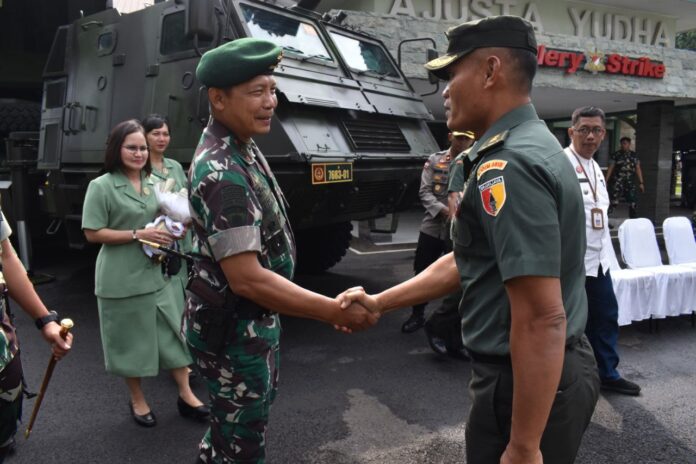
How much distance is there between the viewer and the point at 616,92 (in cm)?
1045

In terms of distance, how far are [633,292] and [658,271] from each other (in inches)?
13.5

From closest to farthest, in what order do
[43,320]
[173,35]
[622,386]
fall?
[43,320] → [622,386] → [173,35]

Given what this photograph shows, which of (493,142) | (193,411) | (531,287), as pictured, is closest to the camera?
(531,287)

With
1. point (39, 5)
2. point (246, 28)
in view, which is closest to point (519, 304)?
point (246, 28)

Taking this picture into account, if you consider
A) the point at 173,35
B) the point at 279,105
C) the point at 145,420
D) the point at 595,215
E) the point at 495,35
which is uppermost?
the point at 173,35

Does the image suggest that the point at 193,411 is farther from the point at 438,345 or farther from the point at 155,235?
the point at 438,345

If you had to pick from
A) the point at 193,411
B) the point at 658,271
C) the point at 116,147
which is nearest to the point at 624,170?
the point at 658,271

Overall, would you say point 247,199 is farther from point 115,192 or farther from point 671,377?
point 671,377

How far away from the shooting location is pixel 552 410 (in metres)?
1.29

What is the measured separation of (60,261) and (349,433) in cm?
592

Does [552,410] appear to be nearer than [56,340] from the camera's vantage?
Yes

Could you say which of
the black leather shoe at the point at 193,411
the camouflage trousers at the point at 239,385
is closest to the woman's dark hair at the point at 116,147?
the black leather shoe at the point at 193,411

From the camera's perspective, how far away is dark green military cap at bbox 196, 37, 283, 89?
67.0 inches

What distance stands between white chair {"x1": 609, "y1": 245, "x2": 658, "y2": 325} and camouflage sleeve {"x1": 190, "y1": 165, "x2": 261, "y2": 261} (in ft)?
11.5
